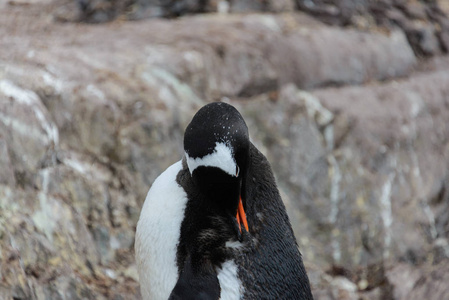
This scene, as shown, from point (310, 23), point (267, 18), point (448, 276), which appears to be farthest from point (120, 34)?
point (448, 276)

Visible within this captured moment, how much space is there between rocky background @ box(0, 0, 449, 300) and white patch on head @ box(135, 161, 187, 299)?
1.54ft

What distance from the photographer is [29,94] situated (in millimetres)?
2900

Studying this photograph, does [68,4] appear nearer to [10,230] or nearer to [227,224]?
[10,230]

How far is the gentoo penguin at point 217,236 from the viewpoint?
181 centimetres

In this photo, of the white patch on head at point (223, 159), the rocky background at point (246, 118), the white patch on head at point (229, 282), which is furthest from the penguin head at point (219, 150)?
the rocky background at point (246, 118)

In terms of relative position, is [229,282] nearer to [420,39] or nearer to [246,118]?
[246,118]

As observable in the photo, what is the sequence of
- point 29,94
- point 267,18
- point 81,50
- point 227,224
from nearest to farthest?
point 227,224
point 29,94
point 81,50
point 267,18

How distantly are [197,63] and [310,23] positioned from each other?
1.44 m

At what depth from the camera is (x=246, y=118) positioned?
3.75 metres

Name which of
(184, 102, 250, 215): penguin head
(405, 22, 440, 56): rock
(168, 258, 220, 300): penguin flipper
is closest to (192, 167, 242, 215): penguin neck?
(184, 102, 250, 215): penguin head

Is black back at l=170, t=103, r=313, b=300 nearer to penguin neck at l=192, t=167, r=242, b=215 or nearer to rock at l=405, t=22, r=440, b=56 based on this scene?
penguin neck at l=192, t=167, r=242, b=215

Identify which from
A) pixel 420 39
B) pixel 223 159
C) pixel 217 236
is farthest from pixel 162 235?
pixel 420 39

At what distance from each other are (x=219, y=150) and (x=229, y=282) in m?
0.52

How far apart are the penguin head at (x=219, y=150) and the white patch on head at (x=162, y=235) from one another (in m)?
0.22
